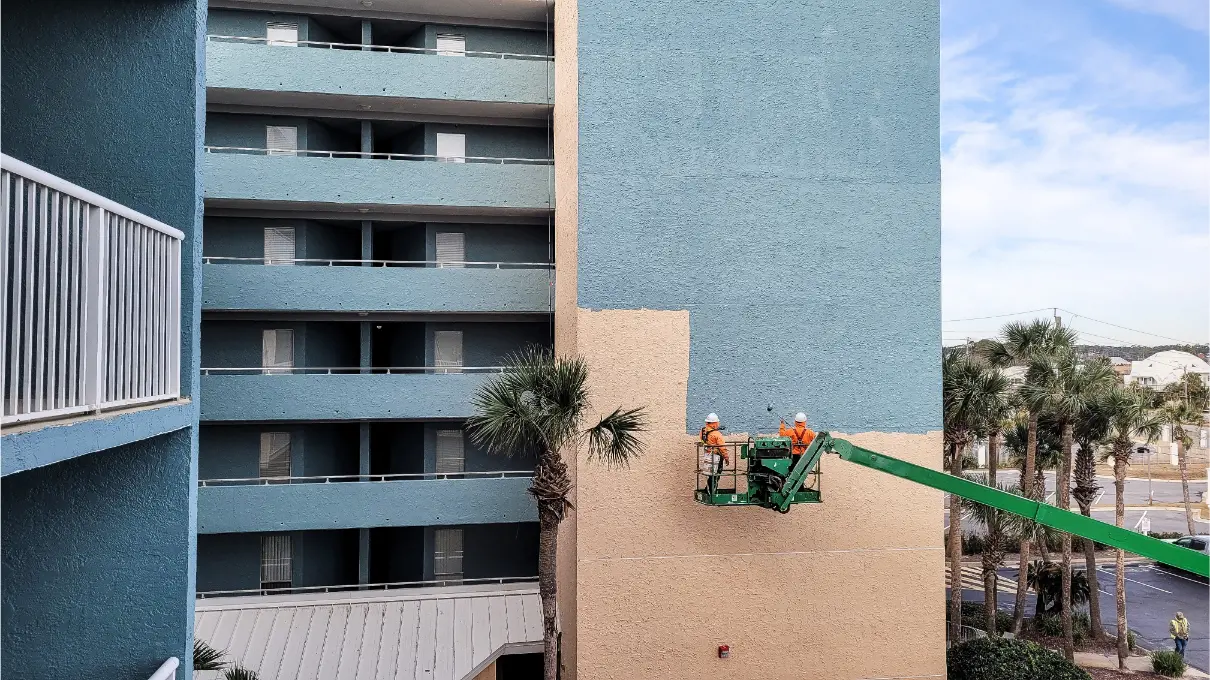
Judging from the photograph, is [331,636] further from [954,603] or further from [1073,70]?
[1073,70]

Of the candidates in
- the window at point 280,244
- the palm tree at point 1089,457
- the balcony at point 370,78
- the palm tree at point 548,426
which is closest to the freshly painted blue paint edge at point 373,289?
the window at point 280,244

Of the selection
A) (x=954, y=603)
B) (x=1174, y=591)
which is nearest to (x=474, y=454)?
(x=954, y=603)

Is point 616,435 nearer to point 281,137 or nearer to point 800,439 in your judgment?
point 800,439

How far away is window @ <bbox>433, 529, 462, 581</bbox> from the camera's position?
2112 centimetres

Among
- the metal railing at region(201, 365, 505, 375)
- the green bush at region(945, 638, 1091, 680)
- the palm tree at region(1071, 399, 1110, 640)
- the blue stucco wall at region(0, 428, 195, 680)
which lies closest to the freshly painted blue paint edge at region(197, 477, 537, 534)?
the metal railing at region(201, 365, 505, 375)

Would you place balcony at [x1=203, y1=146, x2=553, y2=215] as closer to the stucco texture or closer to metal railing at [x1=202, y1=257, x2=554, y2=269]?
metal railing at [x1=202, y1=257, x2=554, y2=269]

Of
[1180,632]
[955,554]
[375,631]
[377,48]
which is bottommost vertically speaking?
[1180,632]

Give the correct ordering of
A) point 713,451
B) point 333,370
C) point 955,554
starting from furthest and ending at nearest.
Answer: point 955,554 < point 333,370 < point 713,451

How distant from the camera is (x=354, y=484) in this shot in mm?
19422

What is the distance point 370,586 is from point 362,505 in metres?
2.59

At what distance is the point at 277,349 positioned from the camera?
21.0 m

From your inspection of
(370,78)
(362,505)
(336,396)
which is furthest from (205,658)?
(370,78)

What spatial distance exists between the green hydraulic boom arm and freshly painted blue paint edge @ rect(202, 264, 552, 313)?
8491mm

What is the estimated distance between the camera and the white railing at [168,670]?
581 centimetres
